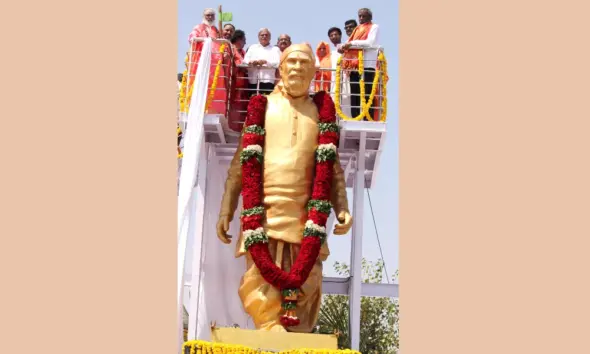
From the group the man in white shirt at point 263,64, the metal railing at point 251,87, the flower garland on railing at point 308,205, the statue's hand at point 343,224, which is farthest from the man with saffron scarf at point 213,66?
the statue's hand at point 343,224

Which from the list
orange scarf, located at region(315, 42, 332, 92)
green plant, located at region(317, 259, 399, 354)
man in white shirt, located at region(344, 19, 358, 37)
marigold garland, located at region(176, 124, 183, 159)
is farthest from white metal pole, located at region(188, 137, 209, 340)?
green plant, located at region(317, 259, 399, 354)

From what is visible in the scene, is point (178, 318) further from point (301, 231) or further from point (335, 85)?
point (335, 85)

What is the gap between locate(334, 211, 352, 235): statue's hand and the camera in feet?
27.6

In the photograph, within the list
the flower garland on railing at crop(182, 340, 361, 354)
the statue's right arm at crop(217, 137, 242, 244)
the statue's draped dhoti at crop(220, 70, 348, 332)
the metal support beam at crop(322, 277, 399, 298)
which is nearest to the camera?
the flower garland on railing at crop(182, 340, 361, 354)

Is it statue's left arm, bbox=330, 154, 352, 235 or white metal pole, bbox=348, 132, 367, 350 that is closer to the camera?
statue's left arm, bbox=330, 154, 352, 235

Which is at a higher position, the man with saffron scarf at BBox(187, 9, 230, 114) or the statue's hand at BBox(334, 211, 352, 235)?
the man with saffron scarf at BBox(187, 9, 230, 114)

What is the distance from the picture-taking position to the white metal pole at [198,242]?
903cm

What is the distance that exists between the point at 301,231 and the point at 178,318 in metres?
1.70

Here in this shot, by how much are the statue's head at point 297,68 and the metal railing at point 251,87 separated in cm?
62

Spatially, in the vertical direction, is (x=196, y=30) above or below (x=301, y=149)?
above

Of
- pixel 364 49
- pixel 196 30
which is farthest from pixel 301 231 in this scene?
pixel 196 30

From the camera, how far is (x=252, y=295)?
26.7 ft

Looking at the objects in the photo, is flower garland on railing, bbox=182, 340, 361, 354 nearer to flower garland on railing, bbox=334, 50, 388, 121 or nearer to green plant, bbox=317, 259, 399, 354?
flower garland on railing, bbox=334, 50, 388, 121

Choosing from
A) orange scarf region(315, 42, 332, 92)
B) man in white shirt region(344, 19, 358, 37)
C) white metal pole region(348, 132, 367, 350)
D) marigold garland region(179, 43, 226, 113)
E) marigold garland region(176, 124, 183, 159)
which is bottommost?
white metal pole region(348, 132, 367, 350)
